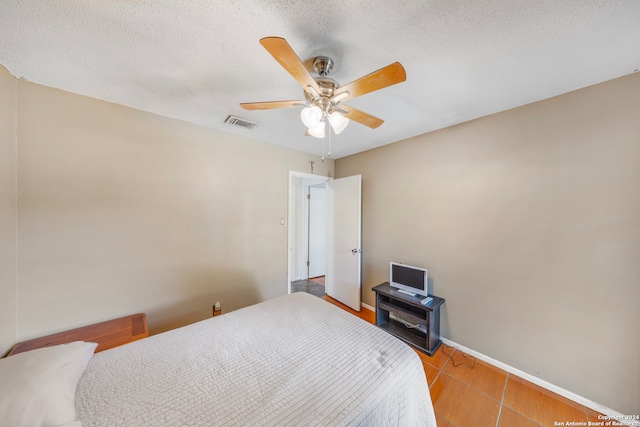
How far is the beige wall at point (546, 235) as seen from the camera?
55.5 inches

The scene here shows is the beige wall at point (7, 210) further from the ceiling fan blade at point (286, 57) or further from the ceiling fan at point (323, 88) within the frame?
the ceiling fan blade at point (286, 57)

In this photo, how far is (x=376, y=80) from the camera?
40.9 inches

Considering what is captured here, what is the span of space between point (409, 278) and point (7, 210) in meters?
3.35

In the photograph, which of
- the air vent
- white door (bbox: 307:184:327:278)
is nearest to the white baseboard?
white door (bbox: 307:184:327:278)

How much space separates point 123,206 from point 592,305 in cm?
381

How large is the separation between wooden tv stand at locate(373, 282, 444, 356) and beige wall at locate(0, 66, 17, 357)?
2977mm

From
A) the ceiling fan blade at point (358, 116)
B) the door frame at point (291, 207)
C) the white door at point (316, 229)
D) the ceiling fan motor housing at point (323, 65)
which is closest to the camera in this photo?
the ceiling fan motor housing at point (323, 65)

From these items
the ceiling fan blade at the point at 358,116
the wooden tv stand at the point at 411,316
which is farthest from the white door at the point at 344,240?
the ceiling fan blade at the point at 358,116

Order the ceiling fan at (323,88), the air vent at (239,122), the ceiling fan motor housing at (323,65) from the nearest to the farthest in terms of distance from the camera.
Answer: the ceiling fan at (323,88), the ceiling fan motor housing at (323,65), the air vent at (239,122)

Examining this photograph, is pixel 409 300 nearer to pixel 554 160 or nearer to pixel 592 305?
pixel 592 305

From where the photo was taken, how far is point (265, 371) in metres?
1.08

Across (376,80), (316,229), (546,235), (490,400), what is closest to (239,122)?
(376,80)

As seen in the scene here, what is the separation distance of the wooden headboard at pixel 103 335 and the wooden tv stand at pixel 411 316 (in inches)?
90.5

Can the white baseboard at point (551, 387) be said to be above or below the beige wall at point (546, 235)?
below
